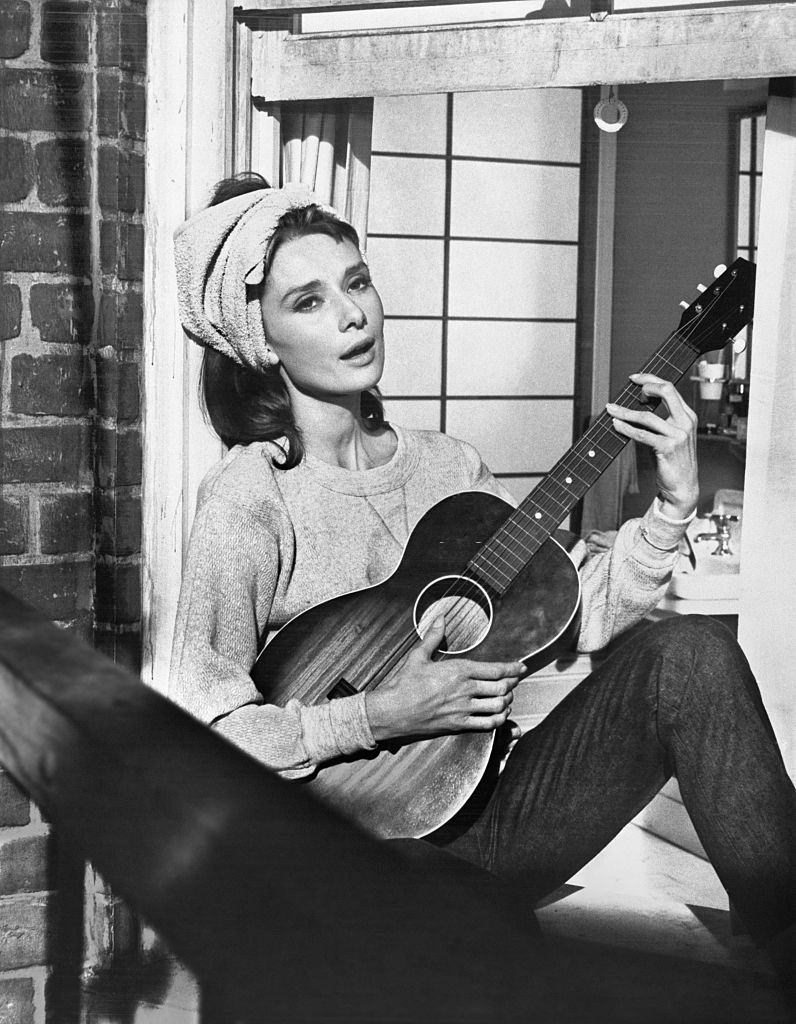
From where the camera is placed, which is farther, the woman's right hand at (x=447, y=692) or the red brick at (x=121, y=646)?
the red brick at (x=121, y=646)

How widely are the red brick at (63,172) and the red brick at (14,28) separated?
128 millimetres

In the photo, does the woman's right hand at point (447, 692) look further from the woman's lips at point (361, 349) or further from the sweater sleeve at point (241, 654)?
the woman's lips at point (361, 349)

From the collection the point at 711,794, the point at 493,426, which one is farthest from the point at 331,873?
the point at 493,426

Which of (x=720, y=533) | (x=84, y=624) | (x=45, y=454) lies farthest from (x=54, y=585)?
(x=720, y=533)

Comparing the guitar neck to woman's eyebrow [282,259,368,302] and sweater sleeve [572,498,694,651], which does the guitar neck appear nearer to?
sweater sleeve [572,498,694,651]

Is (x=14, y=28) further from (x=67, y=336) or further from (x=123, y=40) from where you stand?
(x=67, y=336)

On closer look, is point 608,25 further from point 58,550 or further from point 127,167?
point 58,550

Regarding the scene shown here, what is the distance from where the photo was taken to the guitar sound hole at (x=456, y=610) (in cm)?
141

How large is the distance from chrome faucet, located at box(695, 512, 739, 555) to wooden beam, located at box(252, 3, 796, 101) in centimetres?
51

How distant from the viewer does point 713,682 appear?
131 cm

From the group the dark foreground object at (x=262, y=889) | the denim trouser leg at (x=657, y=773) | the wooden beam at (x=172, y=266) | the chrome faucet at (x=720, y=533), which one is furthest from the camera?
the wooden beam at (x=172, y=266)

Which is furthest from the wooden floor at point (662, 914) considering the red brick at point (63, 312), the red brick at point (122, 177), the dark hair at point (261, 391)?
the red brick at point (122, 177)

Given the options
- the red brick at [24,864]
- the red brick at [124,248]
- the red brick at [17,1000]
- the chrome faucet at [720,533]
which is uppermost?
the red brick at [124,248]

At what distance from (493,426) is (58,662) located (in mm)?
1037
